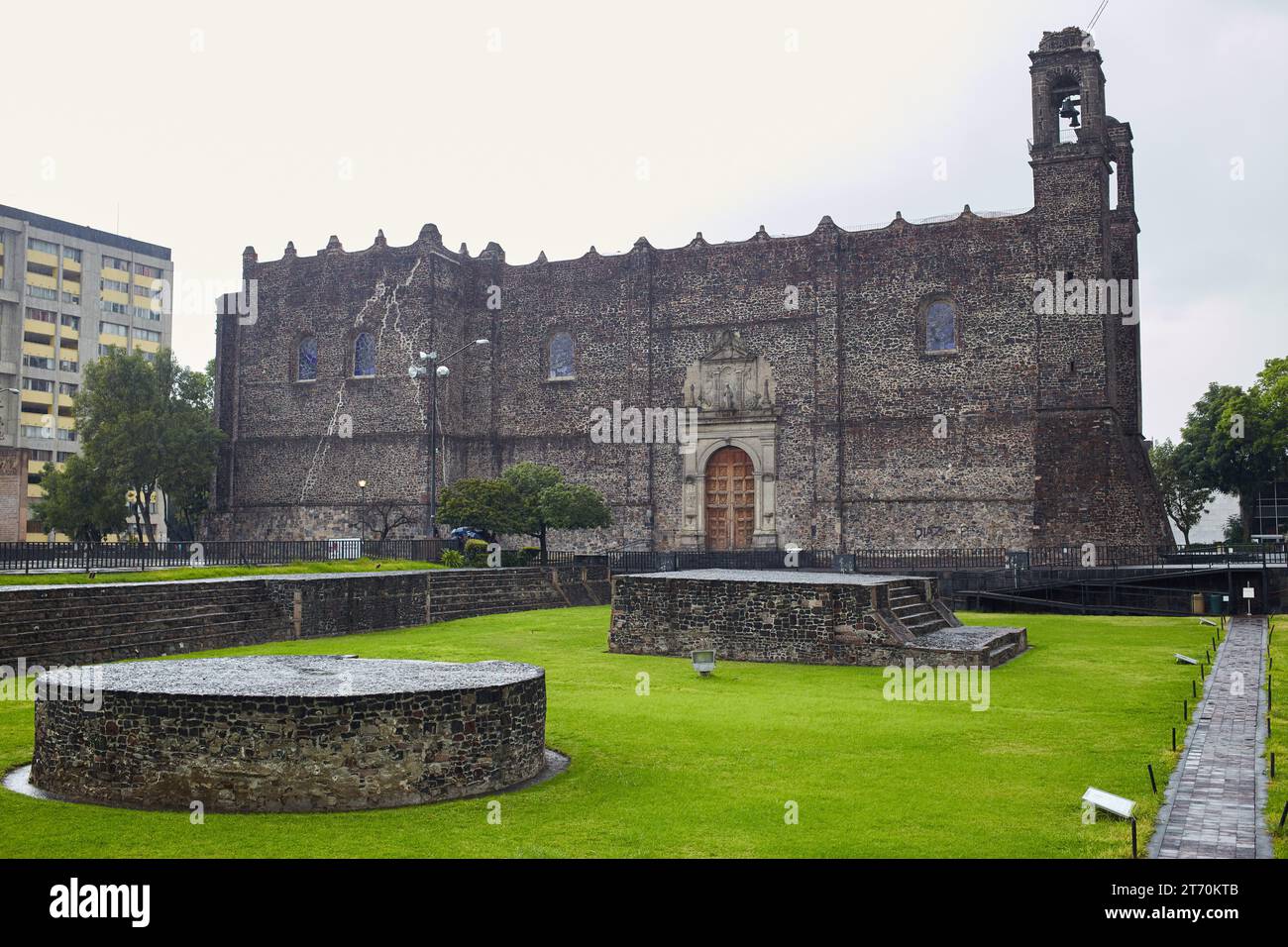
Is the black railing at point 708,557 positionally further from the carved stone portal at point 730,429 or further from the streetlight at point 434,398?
the carved stone portal at point 730,429

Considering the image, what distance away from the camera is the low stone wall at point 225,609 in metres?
15.2

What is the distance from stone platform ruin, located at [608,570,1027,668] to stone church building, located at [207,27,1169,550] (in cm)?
1675

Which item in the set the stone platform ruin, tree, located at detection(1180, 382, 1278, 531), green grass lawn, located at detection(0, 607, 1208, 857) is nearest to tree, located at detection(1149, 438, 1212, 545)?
tree, located at detection(1180, 382, 1278, 531)

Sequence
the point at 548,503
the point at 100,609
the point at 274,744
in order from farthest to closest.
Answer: the point at 548,503, the point at 100,609, the point at 274,744

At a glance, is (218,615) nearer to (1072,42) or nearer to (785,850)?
(785,850)

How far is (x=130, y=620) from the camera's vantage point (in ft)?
54.0

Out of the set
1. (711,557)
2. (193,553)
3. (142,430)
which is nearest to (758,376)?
(711,557)

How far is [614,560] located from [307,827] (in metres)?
23.7

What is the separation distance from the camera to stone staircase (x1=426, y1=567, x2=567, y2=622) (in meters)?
23.6

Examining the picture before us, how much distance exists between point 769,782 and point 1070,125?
31747 millimetres

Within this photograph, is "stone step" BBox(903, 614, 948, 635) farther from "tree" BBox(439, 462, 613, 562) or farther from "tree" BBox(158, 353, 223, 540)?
"tree" BBox(158, 353, 223, 540)

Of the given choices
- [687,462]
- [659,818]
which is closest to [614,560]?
[687,462]

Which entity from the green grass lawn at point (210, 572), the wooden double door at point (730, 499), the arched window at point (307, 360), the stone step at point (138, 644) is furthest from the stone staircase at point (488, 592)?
the arched window at point (307, 360)

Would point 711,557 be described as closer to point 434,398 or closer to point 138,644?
point 434,398
